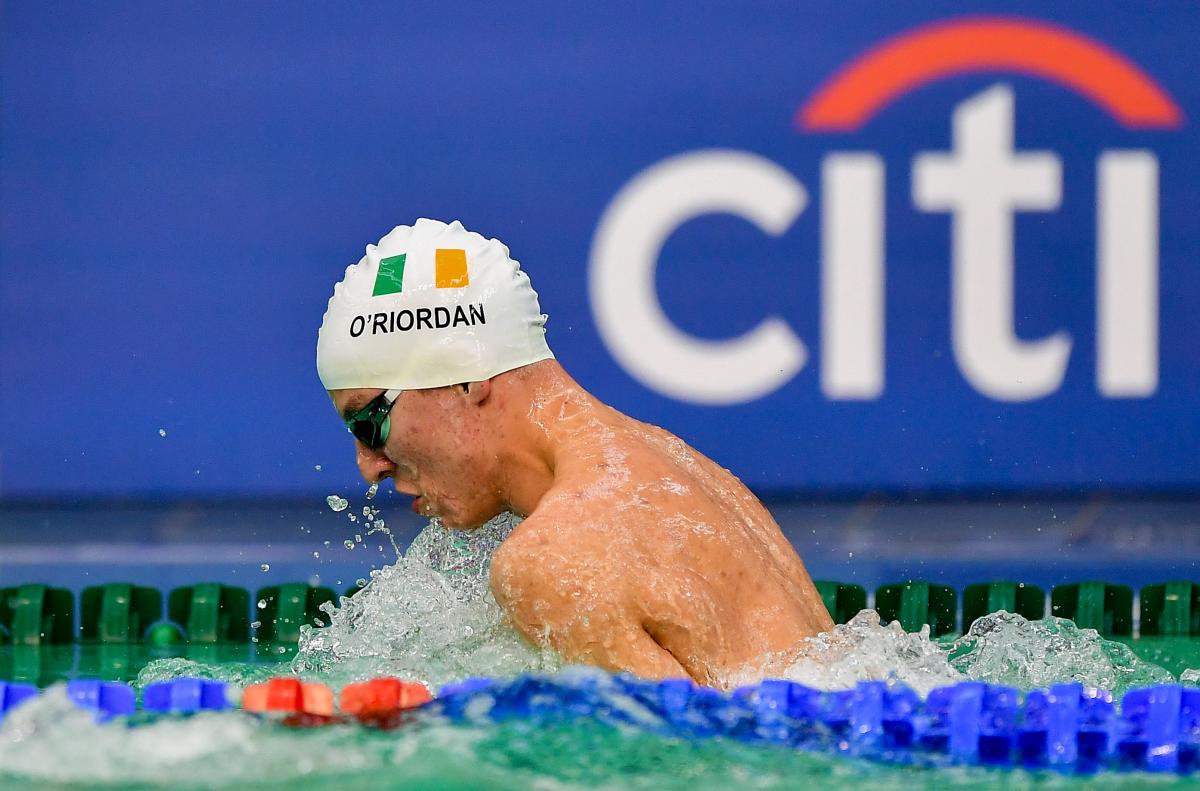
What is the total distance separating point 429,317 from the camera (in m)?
2.67

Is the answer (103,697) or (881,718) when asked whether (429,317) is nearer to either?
(103,697)

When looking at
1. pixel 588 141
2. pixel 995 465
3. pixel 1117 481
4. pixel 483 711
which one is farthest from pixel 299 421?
pixel 483 711

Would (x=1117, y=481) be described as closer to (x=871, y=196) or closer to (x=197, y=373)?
(x=871, y=196)

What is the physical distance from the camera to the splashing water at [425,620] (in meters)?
2.86

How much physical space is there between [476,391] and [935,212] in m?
2.64

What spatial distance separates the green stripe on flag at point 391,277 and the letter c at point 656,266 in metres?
2.23

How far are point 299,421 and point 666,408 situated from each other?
3.54 feet

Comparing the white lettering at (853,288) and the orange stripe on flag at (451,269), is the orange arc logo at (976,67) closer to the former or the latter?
the white lettering at (853,288)

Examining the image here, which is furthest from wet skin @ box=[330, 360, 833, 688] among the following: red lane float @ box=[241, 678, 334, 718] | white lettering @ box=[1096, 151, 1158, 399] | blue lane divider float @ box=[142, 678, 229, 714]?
white lettering @ box=[1096, 151, 1158, 399]

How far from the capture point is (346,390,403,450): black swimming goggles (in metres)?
2.67

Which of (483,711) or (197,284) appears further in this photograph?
(197,284)

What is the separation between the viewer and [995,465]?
A: 16.3ft

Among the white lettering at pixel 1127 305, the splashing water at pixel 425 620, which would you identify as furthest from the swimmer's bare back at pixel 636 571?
the white lettering at pixel 1127 305

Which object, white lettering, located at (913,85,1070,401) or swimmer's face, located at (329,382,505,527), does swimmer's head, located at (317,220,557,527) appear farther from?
white lettering, located at (913,85,1070,401)
